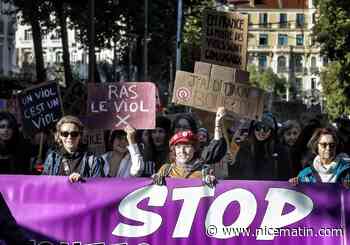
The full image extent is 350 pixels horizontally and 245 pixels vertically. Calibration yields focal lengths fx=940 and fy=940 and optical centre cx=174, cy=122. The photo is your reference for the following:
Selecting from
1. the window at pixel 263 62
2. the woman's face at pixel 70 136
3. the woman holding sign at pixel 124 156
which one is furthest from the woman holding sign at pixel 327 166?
the window at pixel 263 62

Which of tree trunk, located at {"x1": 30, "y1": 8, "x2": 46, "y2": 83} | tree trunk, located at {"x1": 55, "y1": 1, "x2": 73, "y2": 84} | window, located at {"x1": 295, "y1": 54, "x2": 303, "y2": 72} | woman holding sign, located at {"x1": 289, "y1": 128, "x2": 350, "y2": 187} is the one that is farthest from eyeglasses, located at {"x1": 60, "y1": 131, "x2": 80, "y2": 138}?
window, located at {"x1": 295, "y1": 54, "x2": 303, "y2": 72}

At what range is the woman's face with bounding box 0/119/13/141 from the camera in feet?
27.7

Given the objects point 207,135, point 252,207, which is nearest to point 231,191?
point 252,207

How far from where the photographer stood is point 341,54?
3453cm

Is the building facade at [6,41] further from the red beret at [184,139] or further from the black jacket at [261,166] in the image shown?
the red beret at [184,139]

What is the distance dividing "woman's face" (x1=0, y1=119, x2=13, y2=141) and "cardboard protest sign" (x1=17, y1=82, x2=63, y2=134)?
158 centimetres

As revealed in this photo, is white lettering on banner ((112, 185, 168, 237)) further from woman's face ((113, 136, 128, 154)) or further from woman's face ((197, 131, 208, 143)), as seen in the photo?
woman's face ((197, 131, 208, 143))

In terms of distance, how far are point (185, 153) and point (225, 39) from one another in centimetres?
536

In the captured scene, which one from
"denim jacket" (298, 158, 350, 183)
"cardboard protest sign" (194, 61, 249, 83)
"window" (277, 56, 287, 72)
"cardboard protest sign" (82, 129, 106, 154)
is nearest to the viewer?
"denim jacket" (298, 158, 350, 183)

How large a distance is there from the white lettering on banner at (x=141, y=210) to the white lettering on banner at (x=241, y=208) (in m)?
0.39

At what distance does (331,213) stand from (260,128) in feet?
8.98

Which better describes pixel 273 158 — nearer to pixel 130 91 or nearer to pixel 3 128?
pixel 130 91

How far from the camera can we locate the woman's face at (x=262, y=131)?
9891mm

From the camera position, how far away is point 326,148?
7.54 meters
